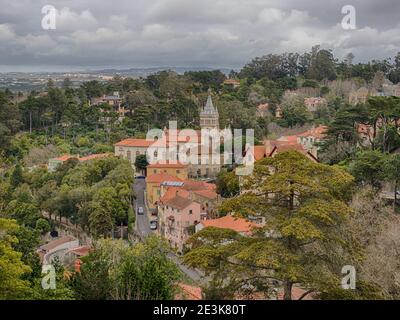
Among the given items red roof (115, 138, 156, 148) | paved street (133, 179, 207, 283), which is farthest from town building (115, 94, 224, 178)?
paved street (133, 179, 207, 283)

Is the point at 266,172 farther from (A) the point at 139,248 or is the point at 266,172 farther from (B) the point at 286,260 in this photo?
(A) the point at 139,248

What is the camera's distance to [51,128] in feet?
151

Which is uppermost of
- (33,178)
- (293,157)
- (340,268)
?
(293,157)

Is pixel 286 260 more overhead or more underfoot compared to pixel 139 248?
more overhead

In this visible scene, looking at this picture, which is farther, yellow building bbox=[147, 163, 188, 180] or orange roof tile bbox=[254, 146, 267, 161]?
yellow building bbox=[147, 163, 188, 180]

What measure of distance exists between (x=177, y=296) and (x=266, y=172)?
3999 mm

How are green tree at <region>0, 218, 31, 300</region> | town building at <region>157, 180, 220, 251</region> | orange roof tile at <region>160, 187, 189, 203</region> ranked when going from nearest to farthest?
green tree at <region>0, 218, 31, 300</region>, town building at <region>157, 180, 220, 251</region>, orange roof tile at <region>160, 187, 189, 203</region>

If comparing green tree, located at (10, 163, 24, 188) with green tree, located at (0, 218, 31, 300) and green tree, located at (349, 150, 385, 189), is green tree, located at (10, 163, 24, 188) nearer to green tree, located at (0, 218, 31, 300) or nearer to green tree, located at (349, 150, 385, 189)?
green tree, located at (349, 150, 385, 189)

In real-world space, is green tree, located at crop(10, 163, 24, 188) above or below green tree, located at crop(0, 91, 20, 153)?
below

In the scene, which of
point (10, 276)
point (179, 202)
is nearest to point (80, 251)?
point (179, 202)

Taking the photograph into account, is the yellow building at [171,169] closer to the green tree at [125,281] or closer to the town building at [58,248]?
the town building at [58,248]

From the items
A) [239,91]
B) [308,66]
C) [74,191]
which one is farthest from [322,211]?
[308,66]

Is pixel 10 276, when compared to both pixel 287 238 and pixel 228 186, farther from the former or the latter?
pixel 228 186
